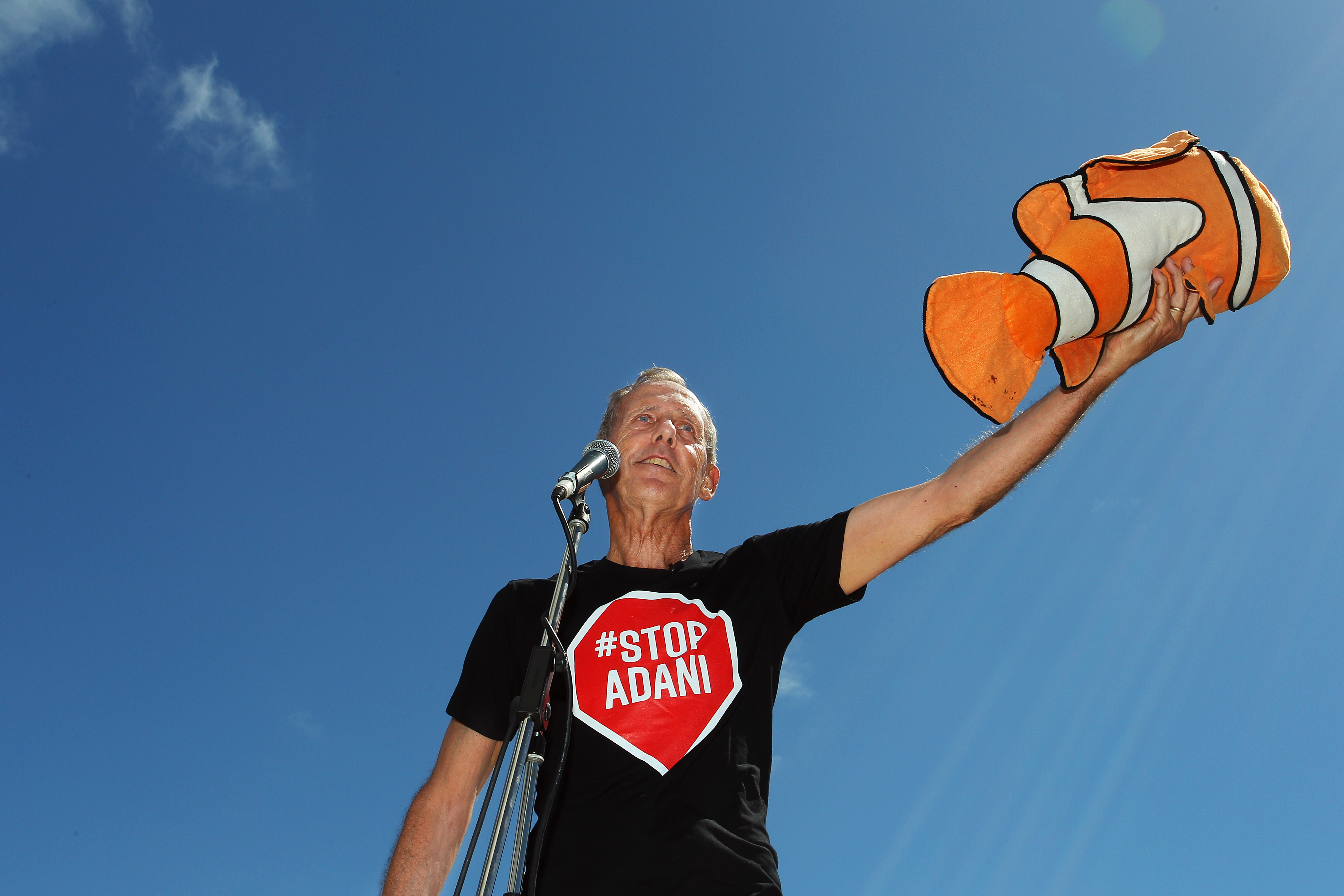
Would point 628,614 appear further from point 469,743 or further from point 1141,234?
point 1141,234

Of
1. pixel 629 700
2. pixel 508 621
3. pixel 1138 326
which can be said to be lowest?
pixel 629 700

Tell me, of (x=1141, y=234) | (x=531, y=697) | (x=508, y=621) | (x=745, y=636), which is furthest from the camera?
(x=508, y=621)

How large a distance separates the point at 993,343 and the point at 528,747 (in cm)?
146

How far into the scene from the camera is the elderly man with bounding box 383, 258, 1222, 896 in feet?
7.07

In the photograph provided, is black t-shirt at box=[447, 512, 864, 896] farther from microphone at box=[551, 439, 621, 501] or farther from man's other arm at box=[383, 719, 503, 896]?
microphone at box=[551, 439, 621, 501]

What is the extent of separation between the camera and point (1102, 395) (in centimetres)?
241

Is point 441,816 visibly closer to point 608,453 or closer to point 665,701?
point 665,701

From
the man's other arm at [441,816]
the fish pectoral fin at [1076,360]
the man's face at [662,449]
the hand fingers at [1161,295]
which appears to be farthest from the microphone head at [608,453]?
the hand fingers at [1161,295]

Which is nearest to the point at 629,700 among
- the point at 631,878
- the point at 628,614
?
the point at 628,614

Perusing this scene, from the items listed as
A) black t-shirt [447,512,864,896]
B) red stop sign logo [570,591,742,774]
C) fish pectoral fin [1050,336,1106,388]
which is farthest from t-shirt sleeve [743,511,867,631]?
fish pectoral fin [1050,336,1106,388]

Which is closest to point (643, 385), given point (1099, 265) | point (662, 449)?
point (662, 449)

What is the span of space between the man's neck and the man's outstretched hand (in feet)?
4.47

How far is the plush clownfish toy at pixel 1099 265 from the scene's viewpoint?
2.19 meters

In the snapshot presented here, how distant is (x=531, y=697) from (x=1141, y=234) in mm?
1763
